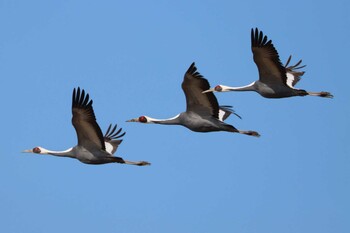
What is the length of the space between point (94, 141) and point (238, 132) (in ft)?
16.6

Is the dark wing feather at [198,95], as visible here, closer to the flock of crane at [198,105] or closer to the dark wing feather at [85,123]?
the flock of crane at [198,105]

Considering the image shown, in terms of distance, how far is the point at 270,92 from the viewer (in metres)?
35.6

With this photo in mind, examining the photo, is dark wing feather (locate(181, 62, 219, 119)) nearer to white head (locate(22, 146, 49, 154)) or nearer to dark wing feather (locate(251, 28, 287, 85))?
dark wing feather (locate(251, 28, 287, 85))

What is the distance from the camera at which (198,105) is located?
116 feet

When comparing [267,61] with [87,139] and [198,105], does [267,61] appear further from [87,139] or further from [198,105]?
[87,139]

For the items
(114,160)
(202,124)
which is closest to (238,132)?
(202,124)

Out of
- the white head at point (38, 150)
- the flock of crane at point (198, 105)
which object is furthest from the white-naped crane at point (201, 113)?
the white head at point (38, 150)

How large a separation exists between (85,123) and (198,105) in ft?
12.9

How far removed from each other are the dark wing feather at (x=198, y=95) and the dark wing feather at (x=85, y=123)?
315 centimetres

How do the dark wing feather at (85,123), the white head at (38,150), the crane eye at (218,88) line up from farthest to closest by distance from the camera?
the crane eye at (218,88) < the white head at (38,150) < the dark wing feather at (85,123)

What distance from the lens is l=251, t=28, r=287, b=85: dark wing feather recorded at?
3428 centimetres

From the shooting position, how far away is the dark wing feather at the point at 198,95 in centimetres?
3434

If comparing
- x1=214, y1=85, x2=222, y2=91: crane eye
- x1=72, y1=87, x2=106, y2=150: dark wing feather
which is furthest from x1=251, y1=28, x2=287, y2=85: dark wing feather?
x1=72, y1=87, x2=106, y2=150: dark wing feather

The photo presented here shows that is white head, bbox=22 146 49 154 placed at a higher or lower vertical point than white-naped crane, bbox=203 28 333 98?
lower
